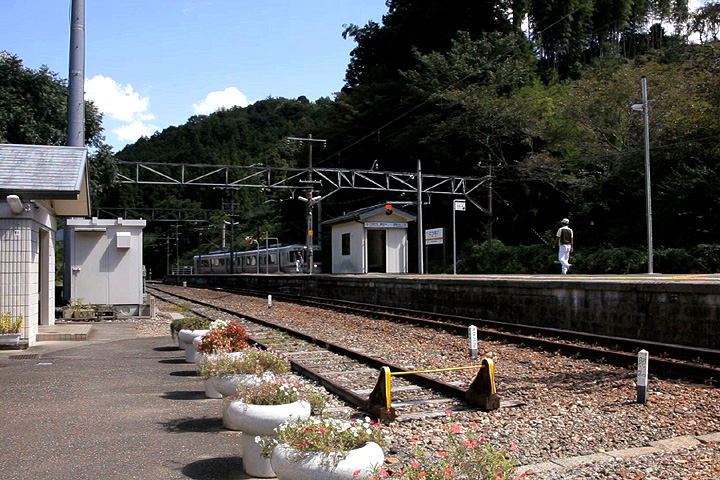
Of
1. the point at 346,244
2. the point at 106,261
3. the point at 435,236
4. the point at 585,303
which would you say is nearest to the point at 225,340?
the point at 585,303

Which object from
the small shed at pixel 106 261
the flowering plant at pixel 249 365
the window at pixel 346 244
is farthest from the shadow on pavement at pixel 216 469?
the window at pixel 346 244

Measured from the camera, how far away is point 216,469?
4.86 m

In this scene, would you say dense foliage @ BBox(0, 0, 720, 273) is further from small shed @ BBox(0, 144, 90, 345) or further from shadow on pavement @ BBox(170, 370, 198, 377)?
shadow on pavement @ BBox(170, 370, 198, 377)

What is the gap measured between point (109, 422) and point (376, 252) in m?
23.4

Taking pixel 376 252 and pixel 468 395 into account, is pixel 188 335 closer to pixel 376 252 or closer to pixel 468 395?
pixel 468 395

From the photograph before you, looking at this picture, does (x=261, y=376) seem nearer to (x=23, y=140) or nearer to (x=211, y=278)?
(x=23, y=140)

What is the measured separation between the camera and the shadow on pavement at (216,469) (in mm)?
4691

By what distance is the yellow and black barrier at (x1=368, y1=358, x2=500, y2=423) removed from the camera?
19.8ft

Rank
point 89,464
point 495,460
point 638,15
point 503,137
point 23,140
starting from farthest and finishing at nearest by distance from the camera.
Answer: point 638,15
point 503,137
point 23,140
point 89,464
point 495,460

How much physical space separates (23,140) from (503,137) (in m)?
25.7

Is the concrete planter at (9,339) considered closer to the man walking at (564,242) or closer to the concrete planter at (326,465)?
the concrete planter at (326,465)

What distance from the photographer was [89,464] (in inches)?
193

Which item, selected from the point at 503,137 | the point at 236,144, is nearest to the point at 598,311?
the point at 503,137

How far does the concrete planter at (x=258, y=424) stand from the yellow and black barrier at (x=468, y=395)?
4.50 ft
